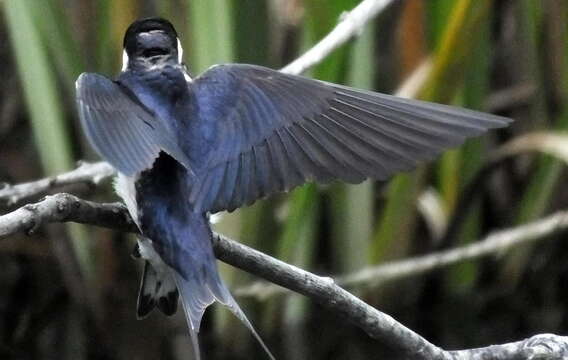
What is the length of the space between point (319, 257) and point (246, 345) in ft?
0.87

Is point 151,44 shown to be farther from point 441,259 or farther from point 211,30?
point 441,259

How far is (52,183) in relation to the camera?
1644 mm

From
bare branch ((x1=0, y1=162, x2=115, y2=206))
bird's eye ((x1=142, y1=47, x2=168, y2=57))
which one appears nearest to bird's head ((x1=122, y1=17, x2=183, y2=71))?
bird's eye ((x1=142, y1=47, x2=168, y2=57))

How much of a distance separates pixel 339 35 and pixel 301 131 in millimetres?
311

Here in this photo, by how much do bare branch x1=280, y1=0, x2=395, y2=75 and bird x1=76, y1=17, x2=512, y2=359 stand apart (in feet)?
0.59

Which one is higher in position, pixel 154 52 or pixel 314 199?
pixel 154 52

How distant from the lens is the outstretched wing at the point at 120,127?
1.34 metres

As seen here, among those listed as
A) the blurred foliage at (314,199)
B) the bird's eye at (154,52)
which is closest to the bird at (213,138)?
the bird's eye at (154,52)

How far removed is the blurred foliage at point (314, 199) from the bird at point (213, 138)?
58 centimetres

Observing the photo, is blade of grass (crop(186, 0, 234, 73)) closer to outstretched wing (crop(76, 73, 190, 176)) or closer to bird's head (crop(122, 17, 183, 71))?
bird's head (crop(122, 17, 183, 71))

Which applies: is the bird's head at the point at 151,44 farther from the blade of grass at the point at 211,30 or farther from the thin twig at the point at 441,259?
the thin twig at the point at 441,259

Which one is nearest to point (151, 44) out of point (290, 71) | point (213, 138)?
point (213, 138)

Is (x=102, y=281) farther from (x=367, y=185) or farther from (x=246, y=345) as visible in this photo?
(x=367, y=185)

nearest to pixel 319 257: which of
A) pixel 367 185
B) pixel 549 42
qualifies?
pixel 367 185
